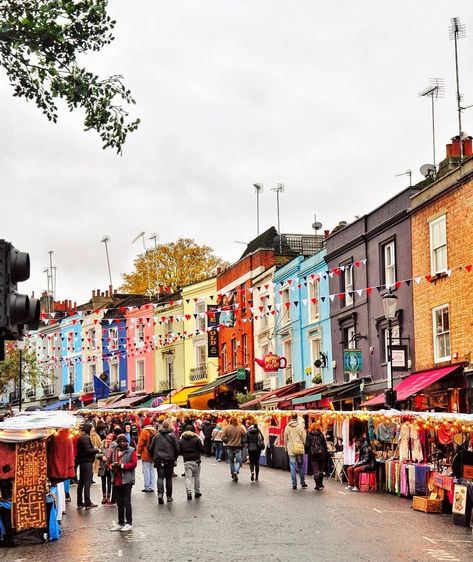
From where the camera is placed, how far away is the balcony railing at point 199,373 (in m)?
62.4

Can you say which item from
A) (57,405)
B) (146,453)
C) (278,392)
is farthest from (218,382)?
(146,453)

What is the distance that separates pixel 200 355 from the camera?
210 ft

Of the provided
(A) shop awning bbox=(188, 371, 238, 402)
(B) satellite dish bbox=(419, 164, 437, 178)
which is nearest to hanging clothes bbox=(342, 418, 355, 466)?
(B) satellite dish bbox=(419, 164, 437, 178)

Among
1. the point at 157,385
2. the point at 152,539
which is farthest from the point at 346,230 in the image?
the point at 157,385

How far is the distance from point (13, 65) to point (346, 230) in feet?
101

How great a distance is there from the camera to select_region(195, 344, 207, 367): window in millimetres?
63281

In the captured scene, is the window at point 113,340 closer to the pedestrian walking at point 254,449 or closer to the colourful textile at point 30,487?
the pedestrian walking at point 254,449

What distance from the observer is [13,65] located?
10.9 meters

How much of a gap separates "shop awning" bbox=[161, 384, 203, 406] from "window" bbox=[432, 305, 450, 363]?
27.1m

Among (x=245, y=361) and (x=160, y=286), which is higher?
(x=160, y=286)

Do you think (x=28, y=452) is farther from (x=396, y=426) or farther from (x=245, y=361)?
(x=245, y=361)

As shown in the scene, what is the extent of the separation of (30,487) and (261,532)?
397 centimetres

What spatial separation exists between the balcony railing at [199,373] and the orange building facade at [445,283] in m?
29.3

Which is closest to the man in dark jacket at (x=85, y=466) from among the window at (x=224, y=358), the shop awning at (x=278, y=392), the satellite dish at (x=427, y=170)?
the satellite dish at (x=427, y=170)
